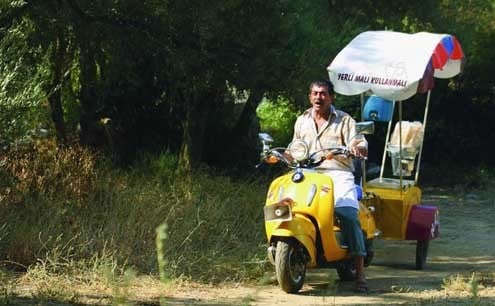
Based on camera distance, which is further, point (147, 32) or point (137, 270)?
point (147, 32)

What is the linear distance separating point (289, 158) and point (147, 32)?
9.71ft

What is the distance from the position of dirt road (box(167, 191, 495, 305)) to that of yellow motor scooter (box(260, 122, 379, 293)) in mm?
223

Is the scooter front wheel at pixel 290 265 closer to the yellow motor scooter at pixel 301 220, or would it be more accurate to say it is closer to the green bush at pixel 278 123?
the yellow motor scooter at pixel 301 220

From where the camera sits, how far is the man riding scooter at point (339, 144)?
852 centimetres

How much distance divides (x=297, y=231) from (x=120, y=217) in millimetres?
2302

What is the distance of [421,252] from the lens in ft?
33.2

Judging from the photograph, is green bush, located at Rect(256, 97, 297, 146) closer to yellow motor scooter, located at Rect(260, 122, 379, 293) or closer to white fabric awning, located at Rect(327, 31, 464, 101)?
white fabric awning, located at Rect(327, 31, 464, 101)

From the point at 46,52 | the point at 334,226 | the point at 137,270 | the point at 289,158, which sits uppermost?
the point at 46,52

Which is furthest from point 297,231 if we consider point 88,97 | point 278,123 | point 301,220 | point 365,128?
point 278,123

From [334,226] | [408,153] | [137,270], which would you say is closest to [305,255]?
[334,226]

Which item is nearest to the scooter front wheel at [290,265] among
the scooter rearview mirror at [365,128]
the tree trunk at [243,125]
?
the scooter rearview mirror at [365,128]

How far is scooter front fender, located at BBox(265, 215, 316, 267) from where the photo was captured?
823cm

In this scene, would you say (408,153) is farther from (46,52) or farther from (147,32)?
(46,52)

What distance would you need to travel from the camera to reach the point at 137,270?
8812mm
